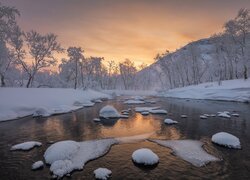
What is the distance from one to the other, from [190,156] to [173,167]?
6.79 feet

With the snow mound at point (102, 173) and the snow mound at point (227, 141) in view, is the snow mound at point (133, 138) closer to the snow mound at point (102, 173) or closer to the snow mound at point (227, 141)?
the snow mound at point (227, 141)

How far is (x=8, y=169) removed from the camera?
11445 mm

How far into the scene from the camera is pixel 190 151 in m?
13.9

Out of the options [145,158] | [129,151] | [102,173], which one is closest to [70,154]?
[102,173]

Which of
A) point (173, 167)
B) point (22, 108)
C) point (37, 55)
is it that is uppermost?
point (37, 55)

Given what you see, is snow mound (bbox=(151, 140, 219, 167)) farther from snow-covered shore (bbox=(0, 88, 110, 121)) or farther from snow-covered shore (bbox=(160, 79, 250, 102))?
snow-covered shore (bbox=(160, 79, 250, 102))

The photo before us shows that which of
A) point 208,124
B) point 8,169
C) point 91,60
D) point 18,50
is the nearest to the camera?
point 8,169

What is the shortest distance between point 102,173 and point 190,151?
21.0 feet

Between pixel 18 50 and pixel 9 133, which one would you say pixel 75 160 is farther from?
pixel 18 50

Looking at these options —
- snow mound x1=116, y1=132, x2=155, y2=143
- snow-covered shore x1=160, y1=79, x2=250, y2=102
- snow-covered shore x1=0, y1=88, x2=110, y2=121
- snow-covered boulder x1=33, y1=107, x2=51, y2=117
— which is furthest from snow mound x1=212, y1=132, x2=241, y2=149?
snow-covered shore x1=160, y1=79, x2=250, y2=102

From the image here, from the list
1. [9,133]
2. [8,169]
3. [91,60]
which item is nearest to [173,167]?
[8,169]

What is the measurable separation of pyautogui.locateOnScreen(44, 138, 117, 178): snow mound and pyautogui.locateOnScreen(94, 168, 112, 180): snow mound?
3.90 feet

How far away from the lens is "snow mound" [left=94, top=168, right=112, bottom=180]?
10.3 m

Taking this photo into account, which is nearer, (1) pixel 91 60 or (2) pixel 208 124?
(2) pixel 208 124
